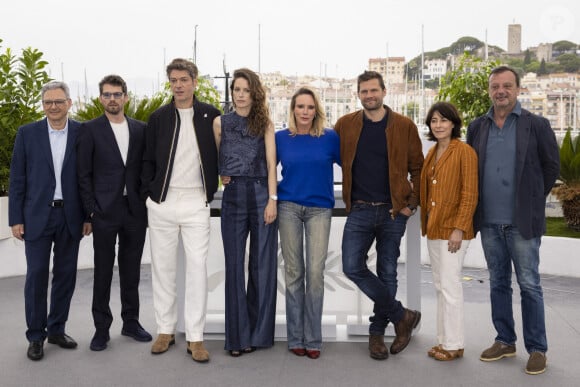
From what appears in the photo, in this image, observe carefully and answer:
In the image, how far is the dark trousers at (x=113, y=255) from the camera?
4051 millimetres

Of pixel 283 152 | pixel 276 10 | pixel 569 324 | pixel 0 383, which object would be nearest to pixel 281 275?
pixel 283 152

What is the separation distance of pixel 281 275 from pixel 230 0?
5807 cm

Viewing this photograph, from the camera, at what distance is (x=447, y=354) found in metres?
3.88

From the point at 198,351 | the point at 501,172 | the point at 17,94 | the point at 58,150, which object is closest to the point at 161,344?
the point at 198,351

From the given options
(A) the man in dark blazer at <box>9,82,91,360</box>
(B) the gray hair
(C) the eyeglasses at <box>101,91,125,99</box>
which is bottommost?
(A) the man in dark blazer at <box>9,82,91,360</box>

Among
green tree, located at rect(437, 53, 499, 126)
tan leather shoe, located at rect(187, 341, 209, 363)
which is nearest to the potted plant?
green tree, located at rect(437, 53, 499, 126)

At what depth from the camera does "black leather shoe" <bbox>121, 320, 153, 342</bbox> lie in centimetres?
429

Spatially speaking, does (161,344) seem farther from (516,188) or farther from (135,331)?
(516,188)

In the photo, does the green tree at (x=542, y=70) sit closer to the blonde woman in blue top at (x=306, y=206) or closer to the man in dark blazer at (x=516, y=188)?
the man in dark blazer at (x=516, y=188)

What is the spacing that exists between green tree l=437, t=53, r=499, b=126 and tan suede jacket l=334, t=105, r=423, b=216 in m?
7.62

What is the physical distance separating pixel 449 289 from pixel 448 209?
48 cm

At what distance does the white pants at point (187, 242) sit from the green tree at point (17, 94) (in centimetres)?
311

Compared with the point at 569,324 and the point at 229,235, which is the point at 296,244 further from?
the point at 569,324

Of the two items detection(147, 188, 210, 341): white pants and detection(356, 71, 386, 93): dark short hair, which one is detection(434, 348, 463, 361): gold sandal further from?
detection(356, 71, 386, 93): dark short hair
